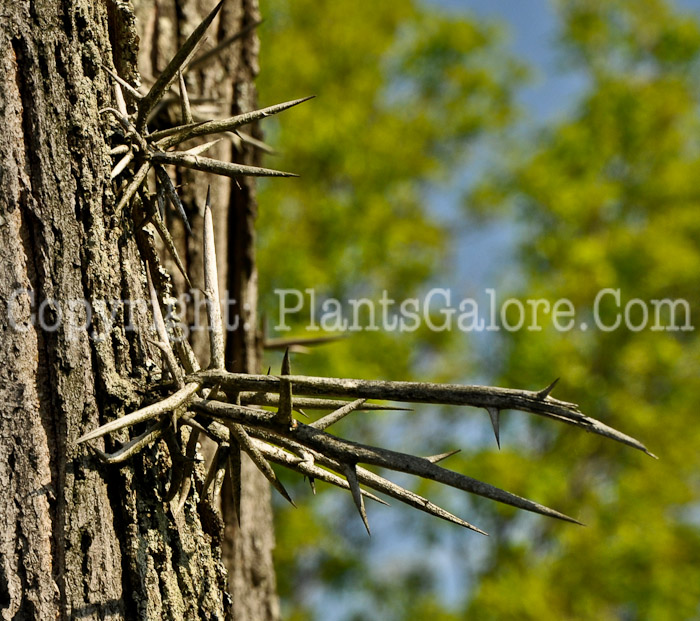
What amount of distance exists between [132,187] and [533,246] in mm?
8885

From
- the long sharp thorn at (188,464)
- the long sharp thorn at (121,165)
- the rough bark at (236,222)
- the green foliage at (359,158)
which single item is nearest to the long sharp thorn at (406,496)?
the long sharp thorn at (188,464)

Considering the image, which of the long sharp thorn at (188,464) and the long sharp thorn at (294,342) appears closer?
the long sharp thorn at (188,464)

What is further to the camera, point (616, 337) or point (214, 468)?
point (616, 337)

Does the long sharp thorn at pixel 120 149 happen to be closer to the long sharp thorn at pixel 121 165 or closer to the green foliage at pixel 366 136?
the long sharp thorn at pixel 121 165

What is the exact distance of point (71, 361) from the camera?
0.96m

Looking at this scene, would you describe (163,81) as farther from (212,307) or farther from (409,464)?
(409,464)

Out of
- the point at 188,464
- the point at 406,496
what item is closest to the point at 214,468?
the point at 188,464

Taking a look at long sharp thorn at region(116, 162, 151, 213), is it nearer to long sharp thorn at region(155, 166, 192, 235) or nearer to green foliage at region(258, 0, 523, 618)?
long sharp thorn at region(155, 166, 192, 235)

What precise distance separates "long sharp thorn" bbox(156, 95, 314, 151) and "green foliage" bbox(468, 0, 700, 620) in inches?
245

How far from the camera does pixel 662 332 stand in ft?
30.0

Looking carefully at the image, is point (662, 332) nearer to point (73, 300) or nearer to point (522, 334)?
point (522, 334)

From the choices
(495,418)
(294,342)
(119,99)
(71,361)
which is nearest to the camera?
(495,418)

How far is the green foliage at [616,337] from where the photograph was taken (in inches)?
297

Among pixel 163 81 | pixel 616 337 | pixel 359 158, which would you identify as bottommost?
pixel 616 337
